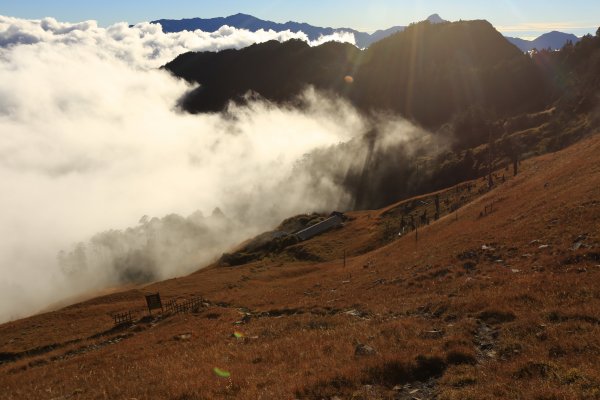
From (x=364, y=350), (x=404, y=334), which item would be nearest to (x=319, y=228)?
(x=404, y=334)

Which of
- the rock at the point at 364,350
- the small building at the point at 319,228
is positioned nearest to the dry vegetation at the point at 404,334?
the rock at the point at 364,350

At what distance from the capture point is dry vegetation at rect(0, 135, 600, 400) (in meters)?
17.5

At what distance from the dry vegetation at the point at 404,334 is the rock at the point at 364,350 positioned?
177mm

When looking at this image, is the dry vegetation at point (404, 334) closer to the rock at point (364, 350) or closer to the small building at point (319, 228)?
the rock at point (364, 350)

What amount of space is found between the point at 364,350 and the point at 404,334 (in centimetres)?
321

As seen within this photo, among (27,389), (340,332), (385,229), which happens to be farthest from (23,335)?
(385,229)

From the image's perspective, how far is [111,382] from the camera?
26.7m

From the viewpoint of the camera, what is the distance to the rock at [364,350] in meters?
21.2

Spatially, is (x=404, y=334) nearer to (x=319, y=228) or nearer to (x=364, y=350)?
(x=364, y=350)

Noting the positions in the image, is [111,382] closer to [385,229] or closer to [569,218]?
[569,218]

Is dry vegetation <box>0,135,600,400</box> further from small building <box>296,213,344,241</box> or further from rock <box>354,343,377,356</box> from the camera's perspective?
small building <box>296,213,344,241</box>

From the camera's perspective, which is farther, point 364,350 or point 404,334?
point 404,334

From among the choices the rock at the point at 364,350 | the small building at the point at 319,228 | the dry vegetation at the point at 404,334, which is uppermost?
the rock at the point at 364,350

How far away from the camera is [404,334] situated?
23.6m
